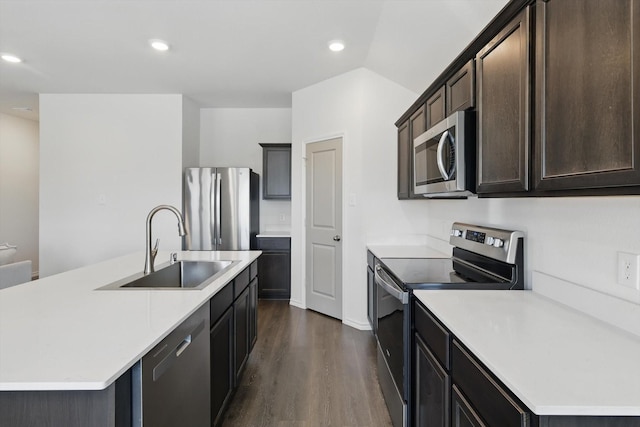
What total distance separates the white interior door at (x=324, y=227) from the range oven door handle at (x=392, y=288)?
154 cm

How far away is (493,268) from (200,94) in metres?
4.15

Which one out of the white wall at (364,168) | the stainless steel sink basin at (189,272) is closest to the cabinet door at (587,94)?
the stainless steel sink basin at (189,272)

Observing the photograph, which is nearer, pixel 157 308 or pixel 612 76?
pixel 612 76

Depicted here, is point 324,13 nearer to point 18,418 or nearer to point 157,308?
point 157,308

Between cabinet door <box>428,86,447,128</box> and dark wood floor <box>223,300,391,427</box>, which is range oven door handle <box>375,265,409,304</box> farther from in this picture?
cabinet door <box>428,86,447,128</box>

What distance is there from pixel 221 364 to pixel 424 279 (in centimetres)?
116

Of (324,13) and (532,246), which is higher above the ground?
(324,13)

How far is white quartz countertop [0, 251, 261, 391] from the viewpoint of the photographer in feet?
2.73

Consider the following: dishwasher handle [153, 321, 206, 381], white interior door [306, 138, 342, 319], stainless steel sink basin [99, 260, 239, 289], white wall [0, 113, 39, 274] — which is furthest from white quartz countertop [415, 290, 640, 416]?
white wall [0, 113, 39, 274]

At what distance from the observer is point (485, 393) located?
965 millimetres

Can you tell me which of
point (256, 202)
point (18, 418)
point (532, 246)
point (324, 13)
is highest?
point (324, 13)

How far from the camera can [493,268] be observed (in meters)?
1.86

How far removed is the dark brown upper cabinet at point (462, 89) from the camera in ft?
5.59

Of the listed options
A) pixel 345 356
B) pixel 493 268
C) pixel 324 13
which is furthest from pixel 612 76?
pixel 345 356
